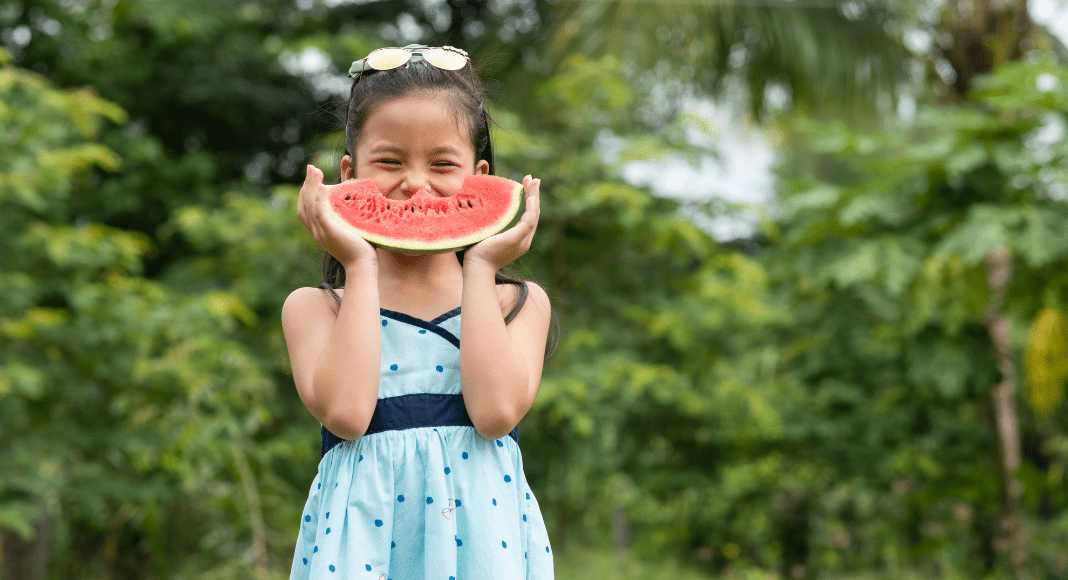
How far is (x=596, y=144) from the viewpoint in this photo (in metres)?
5.72

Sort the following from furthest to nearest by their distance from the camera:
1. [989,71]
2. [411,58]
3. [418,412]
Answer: [989,71] → [411,58] → [418,412]

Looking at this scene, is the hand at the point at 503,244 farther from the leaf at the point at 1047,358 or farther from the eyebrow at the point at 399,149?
the leaf at the point at 1047,358

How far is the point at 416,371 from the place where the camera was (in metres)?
1.59

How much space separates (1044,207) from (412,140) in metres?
3.83

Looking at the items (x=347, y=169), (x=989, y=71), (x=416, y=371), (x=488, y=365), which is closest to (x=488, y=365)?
(x=488, y=365)

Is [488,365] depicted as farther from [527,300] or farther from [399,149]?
[399,149]

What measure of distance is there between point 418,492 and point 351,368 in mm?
254

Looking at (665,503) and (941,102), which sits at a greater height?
(941,102)

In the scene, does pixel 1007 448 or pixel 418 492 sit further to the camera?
pixel 1007 448

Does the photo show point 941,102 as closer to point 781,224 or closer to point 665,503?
point 781,224

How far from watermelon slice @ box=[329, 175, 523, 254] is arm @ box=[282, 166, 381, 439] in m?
0.04

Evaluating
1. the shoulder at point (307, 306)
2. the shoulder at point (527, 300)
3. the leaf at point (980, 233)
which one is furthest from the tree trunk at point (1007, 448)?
the shoulder at point (307, 306)

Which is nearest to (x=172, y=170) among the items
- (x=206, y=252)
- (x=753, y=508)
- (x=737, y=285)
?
(x=206, y=252)

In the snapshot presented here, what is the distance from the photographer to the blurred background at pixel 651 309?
475 cm
